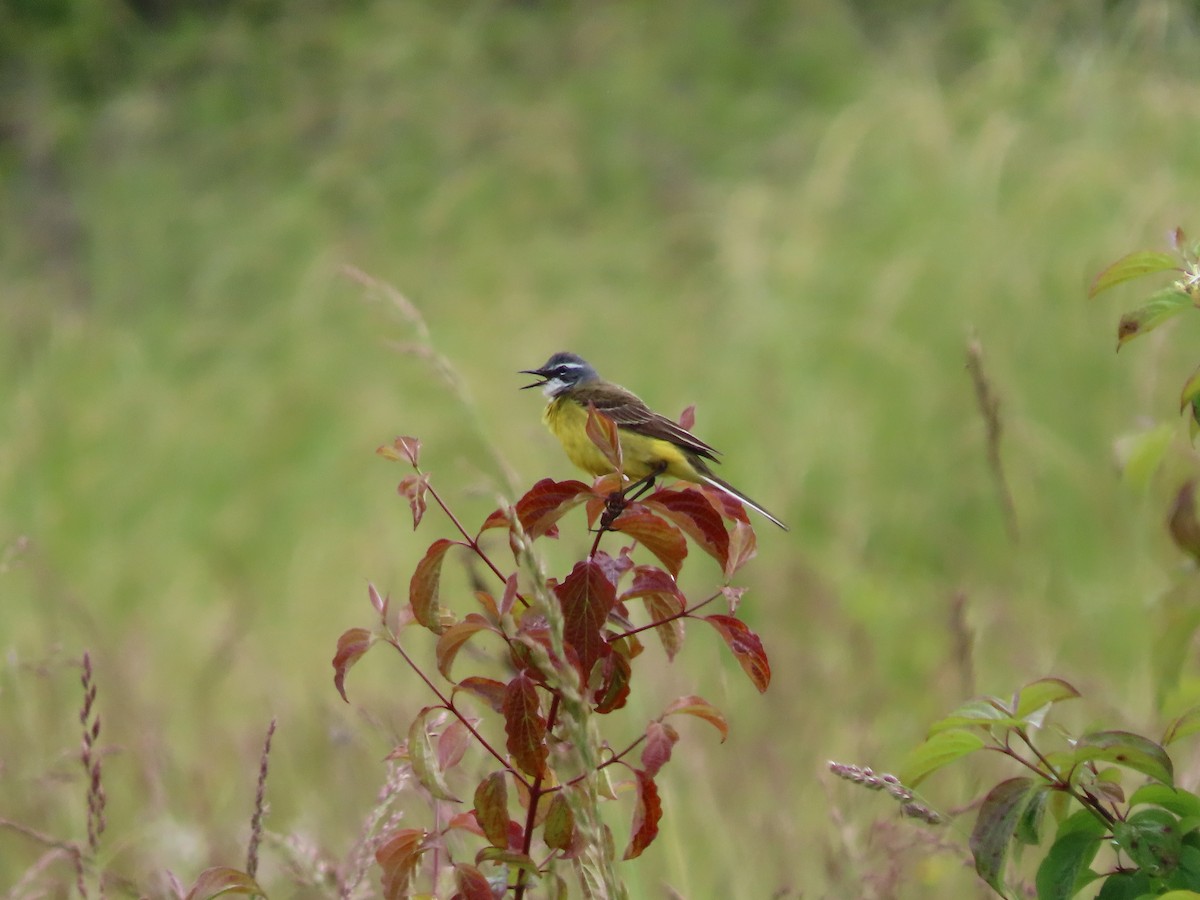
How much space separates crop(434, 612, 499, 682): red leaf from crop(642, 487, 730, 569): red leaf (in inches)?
7.8

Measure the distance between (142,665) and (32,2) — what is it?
465 inches

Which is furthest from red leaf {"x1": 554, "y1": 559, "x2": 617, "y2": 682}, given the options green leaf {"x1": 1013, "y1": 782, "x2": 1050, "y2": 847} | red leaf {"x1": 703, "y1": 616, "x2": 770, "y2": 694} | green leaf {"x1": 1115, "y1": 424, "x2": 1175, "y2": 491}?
green leaf {"x1": 1115, "y1": 424, "x2": 1175, "y2": 491}

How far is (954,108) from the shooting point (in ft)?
31.1

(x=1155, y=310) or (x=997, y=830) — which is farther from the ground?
Result: (x=1155, y=310)

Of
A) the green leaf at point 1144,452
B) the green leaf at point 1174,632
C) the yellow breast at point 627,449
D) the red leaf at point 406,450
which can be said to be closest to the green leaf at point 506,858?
the red leaf at point 406,450

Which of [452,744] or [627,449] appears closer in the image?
[452,744]

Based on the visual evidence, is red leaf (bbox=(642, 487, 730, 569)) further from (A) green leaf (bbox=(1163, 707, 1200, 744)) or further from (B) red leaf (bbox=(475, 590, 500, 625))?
(A) green leaf (bbox=(1163, 707, 1200, 744))

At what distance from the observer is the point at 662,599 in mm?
1543

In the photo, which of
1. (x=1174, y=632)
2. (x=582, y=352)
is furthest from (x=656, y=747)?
(x=582, y=352)

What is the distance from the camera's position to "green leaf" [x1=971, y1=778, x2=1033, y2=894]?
1473mm

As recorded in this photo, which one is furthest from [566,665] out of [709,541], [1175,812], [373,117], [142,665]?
[373,117]

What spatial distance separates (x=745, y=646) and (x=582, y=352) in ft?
23.5

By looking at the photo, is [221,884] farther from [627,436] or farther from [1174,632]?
[627,436]

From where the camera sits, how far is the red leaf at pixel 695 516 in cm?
145
